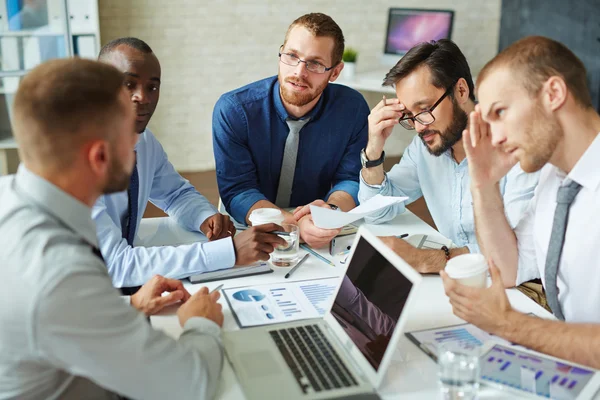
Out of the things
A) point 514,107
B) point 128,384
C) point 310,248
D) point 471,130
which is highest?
point 514,107

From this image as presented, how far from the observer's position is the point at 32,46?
4.62 meters

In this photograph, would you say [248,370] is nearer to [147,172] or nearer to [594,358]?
[594,358]

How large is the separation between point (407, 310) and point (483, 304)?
30 centimetres

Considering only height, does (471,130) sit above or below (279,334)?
above

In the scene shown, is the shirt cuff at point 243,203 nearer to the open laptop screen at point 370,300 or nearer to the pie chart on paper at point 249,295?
the pie chart on paper at point 249,295

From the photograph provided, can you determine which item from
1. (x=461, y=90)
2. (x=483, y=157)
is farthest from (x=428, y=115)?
(x=483, y=157)

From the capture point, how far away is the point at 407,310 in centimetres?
125

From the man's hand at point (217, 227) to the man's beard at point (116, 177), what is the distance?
870mm

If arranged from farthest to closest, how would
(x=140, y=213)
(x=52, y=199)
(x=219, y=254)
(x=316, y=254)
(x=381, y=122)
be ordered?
(x=381, y=122) → (x=140, y=213) → (x=316, y=254) → (x=219, y=254) → (x=52, y=199)

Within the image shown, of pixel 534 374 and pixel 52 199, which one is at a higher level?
pixel 52 199

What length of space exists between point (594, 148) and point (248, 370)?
0.97 metres

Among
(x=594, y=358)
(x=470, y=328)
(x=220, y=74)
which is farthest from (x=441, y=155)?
(x=220, y=74)

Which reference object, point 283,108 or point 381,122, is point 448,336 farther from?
point 283,108

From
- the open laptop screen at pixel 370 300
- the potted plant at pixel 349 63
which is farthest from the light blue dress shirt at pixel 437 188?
the potted plant at pixel 349 63
